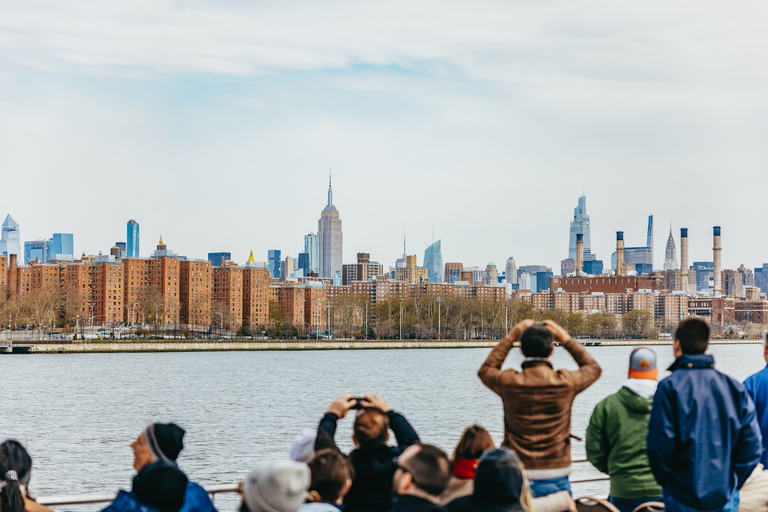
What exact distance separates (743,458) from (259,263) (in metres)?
163

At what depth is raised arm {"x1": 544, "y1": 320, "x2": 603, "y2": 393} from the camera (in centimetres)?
543

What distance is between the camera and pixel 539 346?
17.7 ft

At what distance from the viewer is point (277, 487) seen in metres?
3.77

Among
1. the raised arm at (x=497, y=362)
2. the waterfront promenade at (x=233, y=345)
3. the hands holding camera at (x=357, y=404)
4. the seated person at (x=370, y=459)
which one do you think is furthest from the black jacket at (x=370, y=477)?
the waterfront promenade at (x=233, y=345)

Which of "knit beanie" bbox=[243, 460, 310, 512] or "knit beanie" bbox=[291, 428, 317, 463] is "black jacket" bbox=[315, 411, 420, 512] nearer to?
"knit beanie" bbox=[291, 428, 317, 463]

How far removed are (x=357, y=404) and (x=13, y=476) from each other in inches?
73.1

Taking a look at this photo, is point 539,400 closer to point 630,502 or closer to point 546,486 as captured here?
point 546,486

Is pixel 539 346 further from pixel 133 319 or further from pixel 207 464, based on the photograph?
pixel 133 319

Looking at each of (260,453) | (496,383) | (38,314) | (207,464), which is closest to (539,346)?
(496,383)

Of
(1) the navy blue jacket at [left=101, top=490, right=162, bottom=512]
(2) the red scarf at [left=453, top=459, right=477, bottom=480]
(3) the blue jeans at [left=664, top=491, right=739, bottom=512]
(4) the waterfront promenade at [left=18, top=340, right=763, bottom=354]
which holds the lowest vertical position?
(4) the waterfront promenade at [left=18, top=340, right=763, bottom=354]

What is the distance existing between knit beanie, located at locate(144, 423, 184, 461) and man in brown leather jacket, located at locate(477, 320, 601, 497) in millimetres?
1919

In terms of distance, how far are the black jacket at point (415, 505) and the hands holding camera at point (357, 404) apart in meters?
0.86

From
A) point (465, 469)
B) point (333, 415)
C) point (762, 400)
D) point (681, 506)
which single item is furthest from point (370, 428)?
point (762, 400)

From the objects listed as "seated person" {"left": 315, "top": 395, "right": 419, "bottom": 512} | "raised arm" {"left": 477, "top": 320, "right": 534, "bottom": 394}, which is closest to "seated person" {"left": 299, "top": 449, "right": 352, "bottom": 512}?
"seated person" {"left": 315, "top": 395, "right": 419, "bottom": 512}
